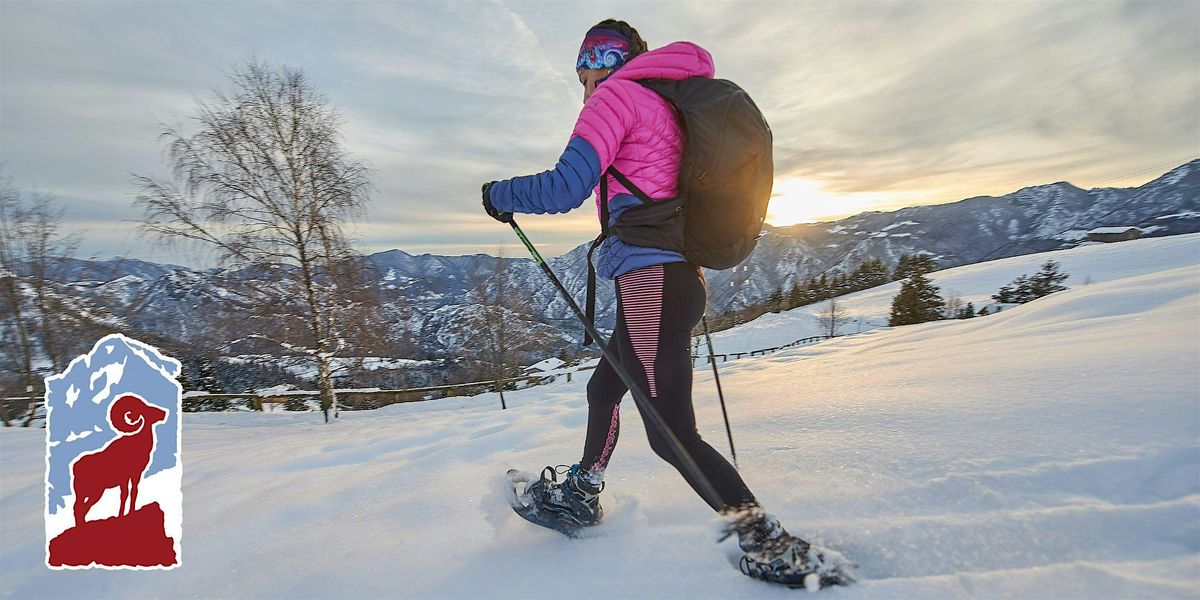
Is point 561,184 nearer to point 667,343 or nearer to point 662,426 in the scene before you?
point 667,343

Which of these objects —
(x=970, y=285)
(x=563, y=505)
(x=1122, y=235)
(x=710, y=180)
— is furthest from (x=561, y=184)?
(x=1122, y=235)

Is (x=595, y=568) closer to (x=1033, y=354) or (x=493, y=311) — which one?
(x=1033, y=354)

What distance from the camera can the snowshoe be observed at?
1792mm

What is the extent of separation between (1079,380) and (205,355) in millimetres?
13541

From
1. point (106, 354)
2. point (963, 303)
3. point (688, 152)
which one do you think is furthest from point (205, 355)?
point (963, 303)

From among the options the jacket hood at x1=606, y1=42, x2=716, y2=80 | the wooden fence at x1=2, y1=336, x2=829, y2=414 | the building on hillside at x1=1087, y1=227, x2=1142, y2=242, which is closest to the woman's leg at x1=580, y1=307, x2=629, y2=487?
the jacket hood at x1=606, y1=42, x2=716, y2=80

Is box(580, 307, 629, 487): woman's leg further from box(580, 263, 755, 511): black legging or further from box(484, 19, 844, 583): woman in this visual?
box(580, 263, 755, 511): black legging

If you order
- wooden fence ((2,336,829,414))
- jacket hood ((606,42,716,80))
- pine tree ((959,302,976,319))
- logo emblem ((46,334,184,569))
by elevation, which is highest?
jacket hood ((606,42,716,80))

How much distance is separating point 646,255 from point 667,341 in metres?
0.31

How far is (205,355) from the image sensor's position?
10172 millimetres

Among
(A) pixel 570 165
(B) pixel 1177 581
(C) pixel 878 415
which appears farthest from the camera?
(C) pixel 878 415

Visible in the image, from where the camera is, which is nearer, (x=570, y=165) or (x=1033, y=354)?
(x=570, y=165)

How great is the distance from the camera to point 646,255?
1.62m

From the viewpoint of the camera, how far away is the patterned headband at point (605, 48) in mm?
1787
